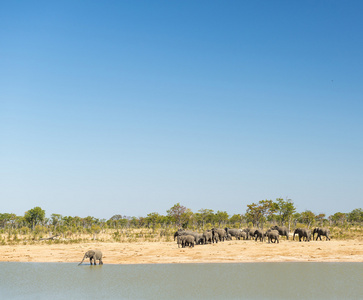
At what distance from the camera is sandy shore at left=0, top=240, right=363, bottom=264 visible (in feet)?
111

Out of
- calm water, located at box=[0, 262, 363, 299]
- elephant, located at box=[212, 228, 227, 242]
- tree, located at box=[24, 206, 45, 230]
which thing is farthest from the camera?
tree, located at box=[24, 206, 45, 230]

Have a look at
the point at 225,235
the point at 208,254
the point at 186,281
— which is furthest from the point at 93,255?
the point at 225,235

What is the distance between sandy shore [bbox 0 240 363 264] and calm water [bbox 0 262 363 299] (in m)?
2.94

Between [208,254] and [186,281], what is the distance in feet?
40.5

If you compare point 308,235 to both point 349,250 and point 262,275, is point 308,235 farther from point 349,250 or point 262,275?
point 262,275

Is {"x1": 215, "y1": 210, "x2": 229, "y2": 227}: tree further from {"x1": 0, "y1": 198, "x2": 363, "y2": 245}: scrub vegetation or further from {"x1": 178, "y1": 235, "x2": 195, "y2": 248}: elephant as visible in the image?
{"x1": 178, "y1": 235, "x2": 195, "y2": 248}: elephant

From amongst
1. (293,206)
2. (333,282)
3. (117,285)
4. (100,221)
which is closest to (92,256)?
(117,285)

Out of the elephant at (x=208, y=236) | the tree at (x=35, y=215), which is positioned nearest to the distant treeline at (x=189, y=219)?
the tree at (x=35, y=215)

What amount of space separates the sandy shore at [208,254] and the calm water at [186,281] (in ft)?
9.66

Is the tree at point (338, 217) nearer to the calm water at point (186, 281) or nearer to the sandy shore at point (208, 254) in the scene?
the sandy shore at point (208, 254)

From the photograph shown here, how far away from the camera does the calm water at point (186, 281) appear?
20625mm

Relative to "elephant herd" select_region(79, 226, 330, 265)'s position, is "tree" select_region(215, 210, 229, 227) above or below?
above

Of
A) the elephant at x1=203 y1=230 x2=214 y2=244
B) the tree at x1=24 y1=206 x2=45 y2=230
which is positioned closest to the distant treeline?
the tree at x1=24 y1=206 x2=45 y2=230

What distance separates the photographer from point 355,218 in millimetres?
105062
